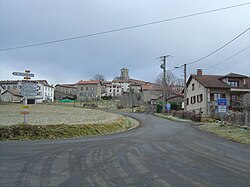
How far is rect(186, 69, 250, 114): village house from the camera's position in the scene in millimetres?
37719

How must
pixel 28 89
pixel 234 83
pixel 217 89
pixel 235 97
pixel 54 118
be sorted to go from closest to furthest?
pixel 28 89 → pixel 54 118 → pixel 217 89 → pixel 235 97 → pixel 234 83

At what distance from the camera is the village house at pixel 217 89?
124 ft

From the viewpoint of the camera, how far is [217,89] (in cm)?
3850

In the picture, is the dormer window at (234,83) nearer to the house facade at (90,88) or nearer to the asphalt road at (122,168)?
the asphalt road at (122,168)

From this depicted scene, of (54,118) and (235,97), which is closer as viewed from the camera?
(54,118)

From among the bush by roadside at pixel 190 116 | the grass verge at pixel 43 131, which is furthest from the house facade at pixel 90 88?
the grass verge at pixel 43 131

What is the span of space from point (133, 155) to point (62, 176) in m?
3.03

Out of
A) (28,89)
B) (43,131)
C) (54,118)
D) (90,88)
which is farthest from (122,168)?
(90,88)

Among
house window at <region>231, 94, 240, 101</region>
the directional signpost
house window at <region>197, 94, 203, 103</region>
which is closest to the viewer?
the directional signpost

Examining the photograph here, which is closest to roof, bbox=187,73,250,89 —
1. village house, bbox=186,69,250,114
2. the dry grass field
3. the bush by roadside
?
village house, bbox=186,69,250,114

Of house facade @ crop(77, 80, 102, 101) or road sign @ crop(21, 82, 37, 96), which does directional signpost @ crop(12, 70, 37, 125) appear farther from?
house facade @ crop(77, 80, 102, 101)

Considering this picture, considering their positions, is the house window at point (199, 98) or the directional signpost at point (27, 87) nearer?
the directional signpost at point (27, 87)

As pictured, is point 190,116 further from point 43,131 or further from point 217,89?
point 43,131

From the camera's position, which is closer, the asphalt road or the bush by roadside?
the asphalt road
